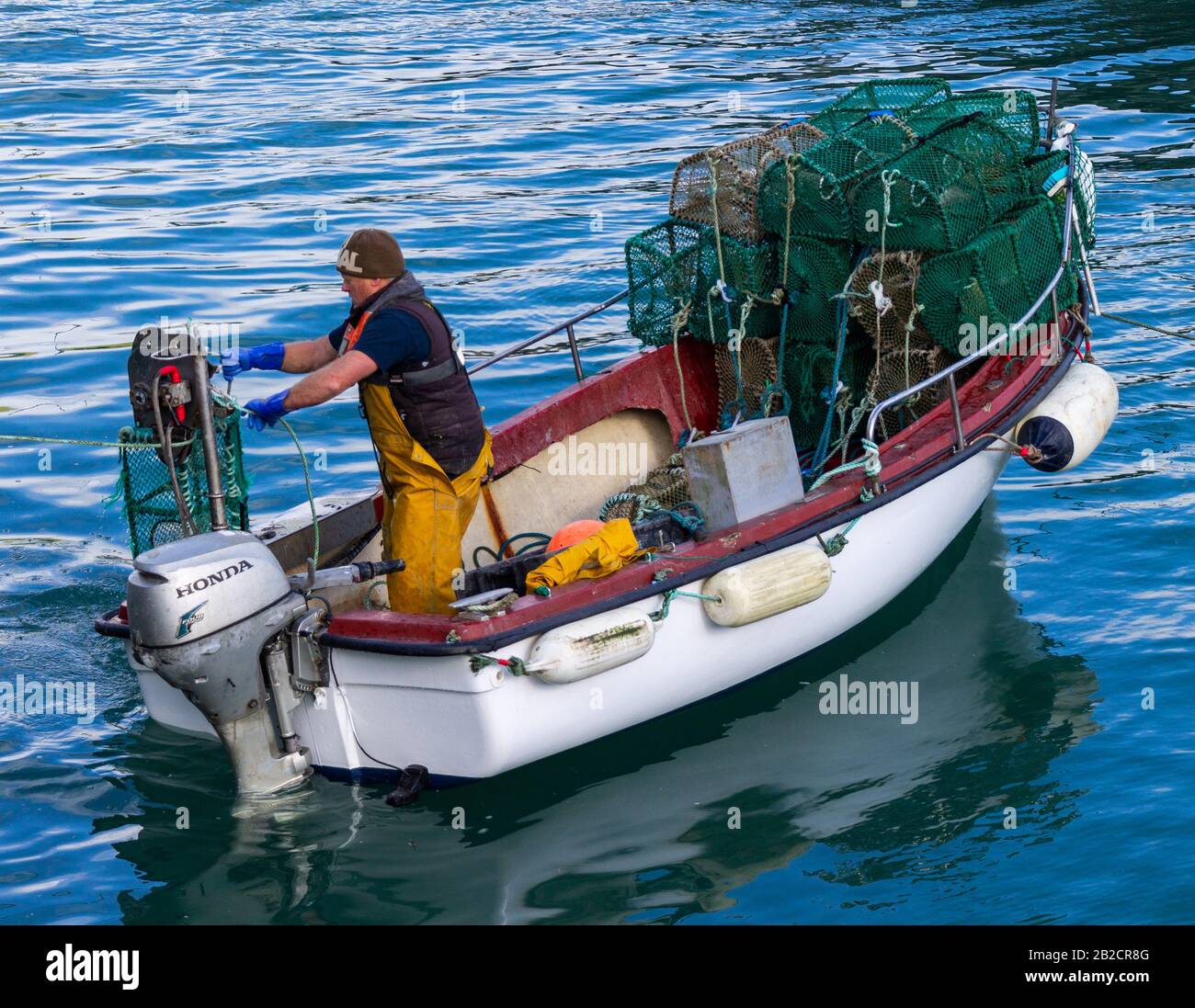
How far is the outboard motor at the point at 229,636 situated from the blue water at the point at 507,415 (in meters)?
0.35

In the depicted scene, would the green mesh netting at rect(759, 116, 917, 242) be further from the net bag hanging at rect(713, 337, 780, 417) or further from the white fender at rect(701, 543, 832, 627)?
the white fender at rect(701, 543, 832, 627)

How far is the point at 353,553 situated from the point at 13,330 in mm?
6121

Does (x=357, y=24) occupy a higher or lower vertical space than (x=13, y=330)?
higher

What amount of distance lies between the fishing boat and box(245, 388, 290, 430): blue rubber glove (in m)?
0.19

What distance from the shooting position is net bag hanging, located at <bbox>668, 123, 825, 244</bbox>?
8211mm

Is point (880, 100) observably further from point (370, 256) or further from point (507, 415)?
point (370, 256)

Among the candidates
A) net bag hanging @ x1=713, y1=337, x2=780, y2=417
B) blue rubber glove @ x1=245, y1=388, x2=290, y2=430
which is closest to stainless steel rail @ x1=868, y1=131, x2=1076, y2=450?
net bag hanging @ x1=713, y1=337, x2=780, y2=417

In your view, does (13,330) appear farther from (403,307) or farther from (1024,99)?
(1024,99)

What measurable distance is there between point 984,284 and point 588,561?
2.63 metres

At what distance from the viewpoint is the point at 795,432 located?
8.48 meters

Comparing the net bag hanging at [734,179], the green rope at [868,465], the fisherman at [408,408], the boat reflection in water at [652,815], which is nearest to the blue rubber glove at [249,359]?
the fisherman at [408,408]

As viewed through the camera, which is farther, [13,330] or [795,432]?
[13,330]
